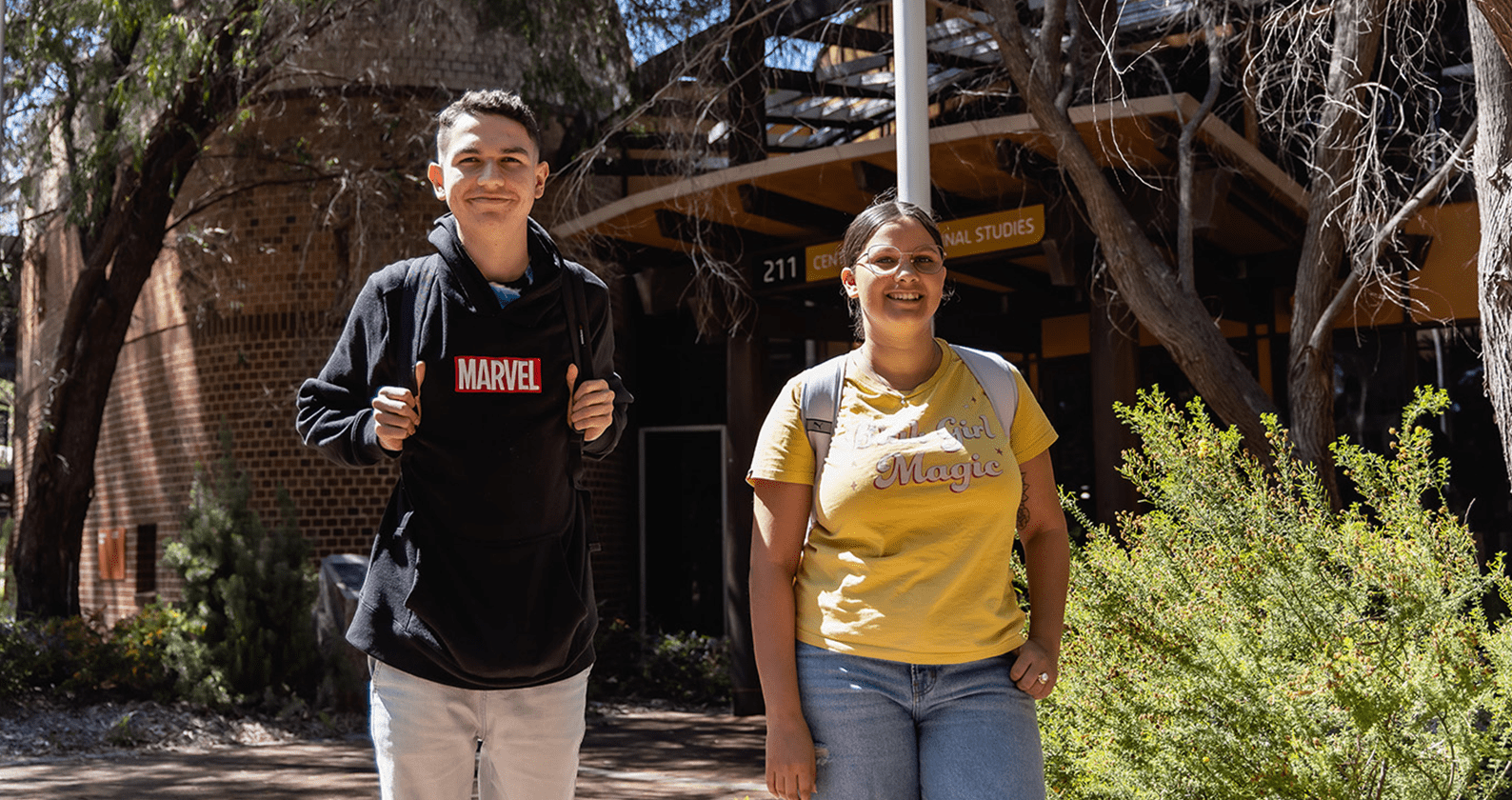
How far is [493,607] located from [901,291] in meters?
0.98

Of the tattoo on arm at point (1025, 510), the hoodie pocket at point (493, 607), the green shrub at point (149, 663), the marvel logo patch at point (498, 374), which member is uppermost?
the marvel logo patch at point (498, 374)

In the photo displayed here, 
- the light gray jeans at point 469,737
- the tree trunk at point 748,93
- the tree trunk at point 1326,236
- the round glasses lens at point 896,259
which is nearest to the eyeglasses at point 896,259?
the round glasses lens at point 896,259

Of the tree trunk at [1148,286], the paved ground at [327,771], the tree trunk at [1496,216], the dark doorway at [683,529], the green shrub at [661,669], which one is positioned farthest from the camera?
the dark doorway at [683,529]

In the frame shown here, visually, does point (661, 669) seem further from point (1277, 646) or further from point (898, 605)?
point (898, 605)

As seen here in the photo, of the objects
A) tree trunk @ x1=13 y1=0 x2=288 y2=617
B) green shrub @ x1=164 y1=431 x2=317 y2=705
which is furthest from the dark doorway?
tree trunk @ x1=13 y1=0 x2=288 y2=617

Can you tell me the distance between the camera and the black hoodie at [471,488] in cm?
241

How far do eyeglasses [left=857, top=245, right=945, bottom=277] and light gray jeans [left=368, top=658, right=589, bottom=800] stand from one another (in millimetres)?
979

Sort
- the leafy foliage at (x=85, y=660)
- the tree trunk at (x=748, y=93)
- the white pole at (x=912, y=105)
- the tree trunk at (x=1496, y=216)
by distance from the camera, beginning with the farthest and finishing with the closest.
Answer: the leafy foliage at (x=85, y=660), the tree trunk at (x=748, y=93), the white pole at (x=912, y=105), the tree trunk at (x=1496, y=216)

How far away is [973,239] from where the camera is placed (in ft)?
29.9

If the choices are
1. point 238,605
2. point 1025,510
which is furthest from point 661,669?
point 1025,510

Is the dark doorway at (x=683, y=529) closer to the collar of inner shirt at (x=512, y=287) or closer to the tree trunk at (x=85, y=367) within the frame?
the tree trunk at (x=85, y=367)

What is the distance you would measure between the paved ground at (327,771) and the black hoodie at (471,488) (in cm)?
504

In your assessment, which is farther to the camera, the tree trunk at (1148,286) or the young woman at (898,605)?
the tree trunk at (1148,286)

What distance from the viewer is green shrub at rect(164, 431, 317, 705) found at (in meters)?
9.98
